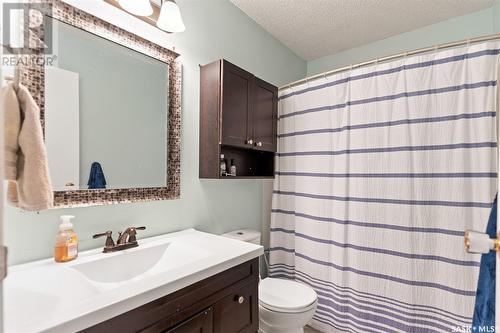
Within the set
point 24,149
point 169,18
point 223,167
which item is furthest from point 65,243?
point 169,18

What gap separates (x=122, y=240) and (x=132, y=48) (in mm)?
1023

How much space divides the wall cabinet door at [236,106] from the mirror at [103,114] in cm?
37

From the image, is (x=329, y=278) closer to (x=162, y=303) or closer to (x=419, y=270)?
(x=419, y=270)

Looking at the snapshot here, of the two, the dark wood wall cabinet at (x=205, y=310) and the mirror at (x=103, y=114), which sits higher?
the mirror at (x=103, y=114)

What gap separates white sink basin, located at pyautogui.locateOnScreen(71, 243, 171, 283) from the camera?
104cm

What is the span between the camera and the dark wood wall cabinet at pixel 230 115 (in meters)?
1.59

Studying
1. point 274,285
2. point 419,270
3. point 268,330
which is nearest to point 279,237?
point 274,285

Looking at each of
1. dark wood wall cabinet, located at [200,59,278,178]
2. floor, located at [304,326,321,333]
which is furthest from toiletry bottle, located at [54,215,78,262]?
floor, located at [304,326,321,333]

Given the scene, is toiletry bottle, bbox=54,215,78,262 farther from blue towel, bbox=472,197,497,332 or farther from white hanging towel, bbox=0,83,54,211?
blue towel, bbox=472,197,497,332

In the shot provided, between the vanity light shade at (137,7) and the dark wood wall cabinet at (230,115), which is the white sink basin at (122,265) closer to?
the dark wood wall cabinet at (230,115)

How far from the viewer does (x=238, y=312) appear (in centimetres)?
Result: 117

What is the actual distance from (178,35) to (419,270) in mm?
2119

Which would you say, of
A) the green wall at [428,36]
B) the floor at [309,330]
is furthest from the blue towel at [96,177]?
the green wall at [428,36]

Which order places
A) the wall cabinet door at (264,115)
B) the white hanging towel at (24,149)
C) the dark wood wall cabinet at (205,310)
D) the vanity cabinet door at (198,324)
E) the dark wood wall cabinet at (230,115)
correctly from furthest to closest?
the wall cabinet door at (264,115) < the dark wood wall cabinet at (230,115) < the vanity cabinet door at (198,324) < the dark wood wall cabinet at (205,310) < the white hanging towel at (24,149)
